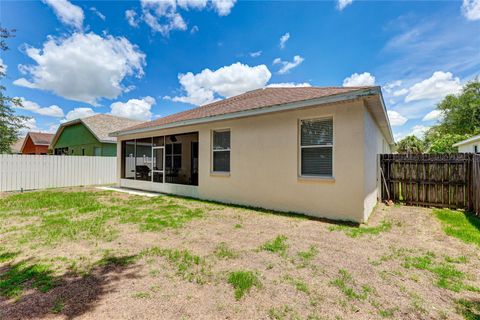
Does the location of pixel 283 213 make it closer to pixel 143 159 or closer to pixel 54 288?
pixel 54 288

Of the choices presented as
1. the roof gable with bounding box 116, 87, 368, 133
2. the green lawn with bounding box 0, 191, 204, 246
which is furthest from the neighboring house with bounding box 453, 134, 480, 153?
the green lawn with bounding box 0, 191, 204, 246

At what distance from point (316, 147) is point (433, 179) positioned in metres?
4.68

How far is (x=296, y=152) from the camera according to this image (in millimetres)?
6461

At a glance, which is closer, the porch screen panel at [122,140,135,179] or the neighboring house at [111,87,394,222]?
the neighboring house at [111,87,394,222]

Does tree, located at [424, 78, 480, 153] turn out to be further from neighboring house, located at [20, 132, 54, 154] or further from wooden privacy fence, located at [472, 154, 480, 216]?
neighboring house, located at [20, 132, 54, 154]

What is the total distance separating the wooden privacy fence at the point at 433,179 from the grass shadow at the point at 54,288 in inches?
352

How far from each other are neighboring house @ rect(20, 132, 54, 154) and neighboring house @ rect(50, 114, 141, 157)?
31.1 ft

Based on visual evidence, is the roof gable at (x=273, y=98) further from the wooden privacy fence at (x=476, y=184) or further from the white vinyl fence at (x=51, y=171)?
the white vinyl fence at (x=51, y=171)

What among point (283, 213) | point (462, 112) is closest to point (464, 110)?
point (462, 112)

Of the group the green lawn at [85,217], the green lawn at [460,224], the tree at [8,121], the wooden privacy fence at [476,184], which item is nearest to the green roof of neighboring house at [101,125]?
the tree at [8,121]

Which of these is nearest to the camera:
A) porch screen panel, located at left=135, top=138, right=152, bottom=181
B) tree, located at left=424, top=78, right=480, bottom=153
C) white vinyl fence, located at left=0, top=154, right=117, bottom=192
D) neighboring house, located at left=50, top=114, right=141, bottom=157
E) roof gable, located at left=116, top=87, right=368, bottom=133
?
roof gable, located at left=116, top=87, right=368, bottom=133

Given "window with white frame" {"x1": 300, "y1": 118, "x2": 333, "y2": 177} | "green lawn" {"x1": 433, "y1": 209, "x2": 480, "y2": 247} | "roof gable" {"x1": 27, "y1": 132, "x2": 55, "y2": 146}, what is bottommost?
"green lawn" {"x1": 433, "y1": 209, "x2": 480, "y2": 247}

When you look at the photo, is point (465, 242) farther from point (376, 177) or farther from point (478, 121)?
point (478, 121)

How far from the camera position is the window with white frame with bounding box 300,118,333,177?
604 centimetres
